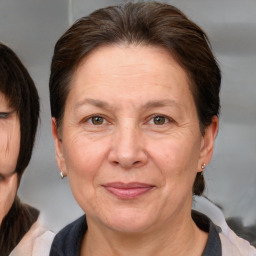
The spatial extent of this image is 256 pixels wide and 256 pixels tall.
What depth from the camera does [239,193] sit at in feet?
5.55

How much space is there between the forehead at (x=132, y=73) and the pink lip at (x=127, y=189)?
0.64 ft

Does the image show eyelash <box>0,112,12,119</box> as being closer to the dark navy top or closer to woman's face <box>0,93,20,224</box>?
woman's face <box>0,93,20,224</box>

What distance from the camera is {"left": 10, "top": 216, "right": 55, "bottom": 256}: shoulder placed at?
1709mm

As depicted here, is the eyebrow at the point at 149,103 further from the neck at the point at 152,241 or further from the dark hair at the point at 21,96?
the dark hair at the point at 21,96

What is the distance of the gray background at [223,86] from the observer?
1.66 metres

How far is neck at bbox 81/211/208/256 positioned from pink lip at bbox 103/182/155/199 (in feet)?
0.43

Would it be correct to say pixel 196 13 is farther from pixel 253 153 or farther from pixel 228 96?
pixel 253 153

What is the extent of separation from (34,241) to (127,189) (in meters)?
0.54

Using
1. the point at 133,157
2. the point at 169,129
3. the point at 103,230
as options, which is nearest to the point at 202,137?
the point at 169,129

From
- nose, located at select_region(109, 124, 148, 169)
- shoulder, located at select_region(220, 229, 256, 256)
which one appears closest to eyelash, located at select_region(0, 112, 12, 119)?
nose, located at select_region(109, 124, 148, 169)

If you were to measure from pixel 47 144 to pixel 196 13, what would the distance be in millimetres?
570

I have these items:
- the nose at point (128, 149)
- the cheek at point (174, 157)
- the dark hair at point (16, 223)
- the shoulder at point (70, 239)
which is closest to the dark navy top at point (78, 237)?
the shoulder at point (70, 239)

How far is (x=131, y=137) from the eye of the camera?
1.30 m

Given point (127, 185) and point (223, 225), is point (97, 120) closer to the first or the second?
point (127, 185)
